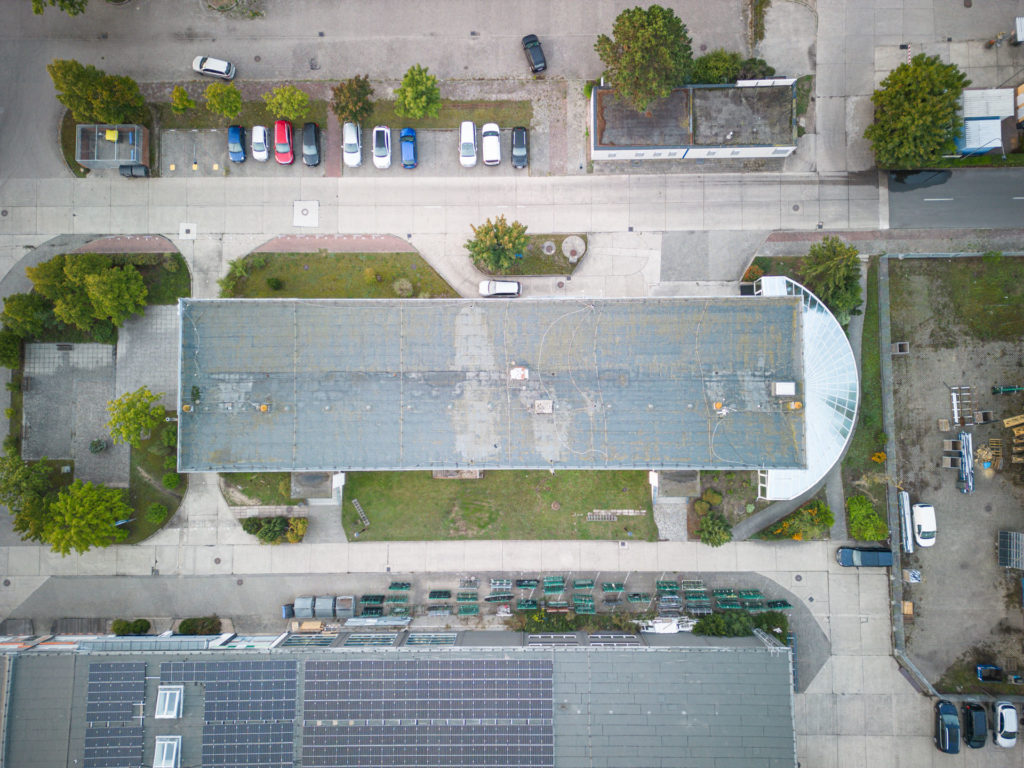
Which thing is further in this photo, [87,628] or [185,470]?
[87,628]

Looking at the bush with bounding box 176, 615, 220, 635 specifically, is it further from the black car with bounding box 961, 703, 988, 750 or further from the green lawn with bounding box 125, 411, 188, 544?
the black car with bounding box 961, 703, 988, 750

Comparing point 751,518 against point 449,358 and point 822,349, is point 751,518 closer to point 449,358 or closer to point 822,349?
point 822,349

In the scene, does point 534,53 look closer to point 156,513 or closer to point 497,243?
point 497,243

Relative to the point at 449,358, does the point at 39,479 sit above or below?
below

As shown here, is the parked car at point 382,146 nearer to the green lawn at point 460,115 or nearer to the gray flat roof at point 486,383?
the green lawn at point 460,115

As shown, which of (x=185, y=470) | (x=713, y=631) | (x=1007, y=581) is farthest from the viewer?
(x=1007, y=581)

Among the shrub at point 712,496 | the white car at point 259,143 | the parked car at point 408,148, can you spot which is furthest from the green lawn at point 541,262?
the white car at point 259,143

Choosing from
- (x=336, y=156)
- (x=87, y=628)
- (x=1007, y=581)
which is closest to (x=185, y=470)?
(x=87, y=628)
